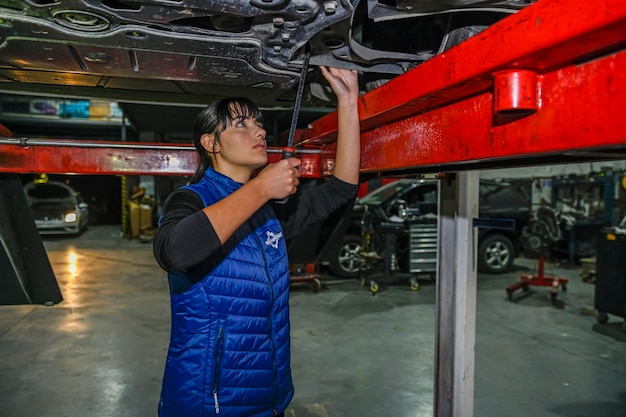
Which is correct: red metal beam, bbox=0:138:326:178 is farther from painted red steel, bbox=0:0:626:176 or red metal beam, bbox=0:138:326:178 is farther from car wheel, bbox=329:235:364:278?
car wheel, bbox=329:235:364:278

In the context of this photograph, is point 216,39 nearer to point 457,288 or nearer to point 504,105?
point 504,105

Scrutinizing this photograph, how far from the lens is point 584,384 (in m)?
3.16

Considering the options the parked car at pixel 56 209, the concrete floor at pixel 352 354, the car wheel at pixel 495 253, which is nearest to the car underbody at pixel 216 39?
the concrete floor at pixel 352 354

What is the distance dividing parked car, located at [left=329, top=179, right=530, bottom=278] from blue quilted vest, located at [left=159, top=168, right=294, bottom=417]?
12.9ft

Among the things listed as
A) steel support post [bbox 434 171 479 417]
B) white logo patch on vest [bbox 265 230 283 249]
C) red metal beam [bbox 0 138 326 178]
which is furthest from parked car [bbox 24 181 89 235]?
Answer: white logo patch on vest [bbox 265 230 283 249]

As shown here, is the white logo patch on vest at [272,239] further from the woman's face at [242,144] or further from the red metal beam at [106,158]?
the red metal beam at [106,158]

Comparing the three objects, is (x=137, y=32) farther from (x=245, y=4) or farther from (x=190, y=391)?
(x=190, y=391)

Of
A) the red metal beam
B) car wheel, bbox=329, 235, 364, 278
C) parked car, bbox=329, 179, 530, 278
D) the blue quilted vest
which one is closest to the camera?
the blue quilted vest

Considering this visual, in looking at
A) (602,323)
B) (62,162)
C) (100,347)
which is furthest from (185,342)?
→ (602,323)

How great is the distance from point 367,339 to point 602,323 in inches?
95.0

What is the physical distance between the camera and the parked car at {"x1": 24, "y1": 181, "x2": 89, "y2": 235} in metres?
10.4

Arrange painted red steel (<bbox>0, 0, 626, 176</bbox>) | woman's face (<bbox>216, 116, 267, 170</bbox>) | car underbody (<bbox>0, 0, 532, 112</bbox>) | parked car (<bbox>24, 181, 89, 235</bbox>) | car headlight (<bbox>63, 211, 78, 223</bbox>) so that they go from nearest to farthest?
painted red steel (<bbox>0, 0, 626, 176</bbox>) < car underbody (<bbox>0, 0, 532, 112</bbox>) < woman's face (<bbox>216, 116, 267, 170</bbox>) < parked car (<bbox>24, 181, 89, 235</bbox>) < car headlight (<bbox>63, 211, 78, 223</bbox>)

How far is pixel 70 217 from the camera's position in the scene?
10625 mm

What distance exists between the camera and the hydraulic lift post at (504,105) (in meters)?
0.64
